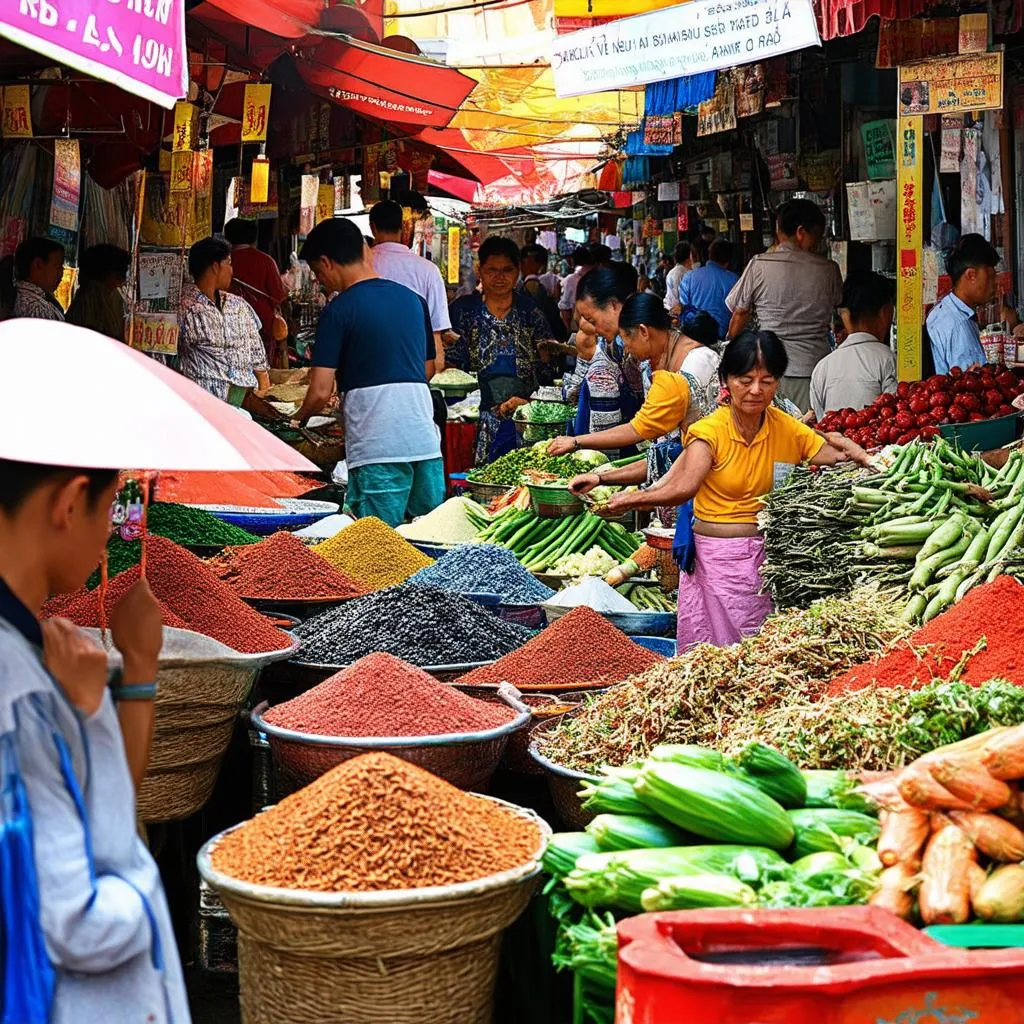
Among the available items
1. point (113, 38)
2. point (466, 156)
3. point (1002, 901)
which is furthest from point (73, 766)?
point (466, 156)

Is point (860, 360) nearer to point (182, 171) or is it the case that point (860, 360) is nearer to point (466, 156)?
point (182, 171)

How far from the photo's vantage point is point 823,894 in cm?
270

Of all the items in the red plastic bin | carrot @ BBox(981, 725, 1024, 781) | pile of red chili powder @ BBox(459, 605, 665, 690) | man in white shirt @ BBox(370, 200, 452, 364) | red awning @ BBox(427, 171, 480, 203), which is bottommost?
the red plastic bin

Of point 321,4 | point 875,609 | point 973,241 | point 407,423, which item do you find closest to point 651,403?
point 407,423

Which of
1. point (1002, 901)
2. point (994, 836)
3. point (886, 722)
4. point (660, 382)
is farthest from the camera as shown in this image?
point (660, 382)

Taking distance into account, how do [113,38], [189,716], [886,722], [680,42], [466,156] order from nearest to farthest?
[886,722], [189,716], [113,38], [680,42], [466,156]

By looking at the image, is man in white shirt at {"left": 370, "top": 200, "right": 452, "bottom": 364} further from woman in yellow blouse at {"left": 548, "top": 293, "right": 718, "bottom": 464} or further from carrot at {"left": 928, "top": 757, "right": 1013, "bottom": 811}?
carrot at {"left": 928, "top": 757, "right": 1013, "bottom": 811}

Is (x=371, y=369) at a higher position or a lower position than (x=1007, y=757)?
higher

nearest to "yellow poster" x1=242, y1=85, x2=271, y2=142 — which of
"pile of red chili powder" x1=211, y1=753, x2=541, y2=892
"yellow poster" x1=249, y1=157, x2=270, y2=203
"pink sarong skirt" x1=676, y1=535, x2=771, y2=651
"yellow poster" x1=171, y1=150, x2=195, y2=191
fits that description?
"yellow poster" x1=249, y1=157, x2=270, y2=203

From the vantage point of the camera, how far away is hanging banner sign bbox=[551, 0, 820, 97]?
249 inches

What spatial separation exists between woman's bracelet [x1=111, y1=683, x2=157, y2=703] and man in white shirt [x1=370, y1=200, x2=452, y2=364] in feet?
25.3

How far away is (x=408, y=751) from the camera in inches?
144

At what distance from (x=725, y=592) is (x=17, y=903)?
4021 mm

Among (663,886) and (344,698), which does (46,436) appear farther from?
(344,698)
